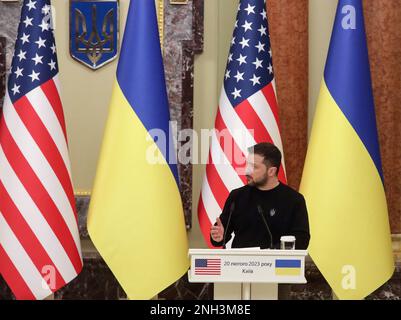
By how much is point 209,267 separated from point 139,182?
121 cm

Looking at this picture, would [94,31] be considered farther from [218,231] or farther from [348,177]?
[218,231]

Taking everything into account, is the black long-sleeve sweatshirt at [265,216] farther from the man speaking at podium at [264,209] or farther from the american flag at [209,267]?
the american flag at [209,267]

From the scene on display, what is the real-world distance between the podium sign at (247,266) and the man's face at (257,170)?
709 millimetres

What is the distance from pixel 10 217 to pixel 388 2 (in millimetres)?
2522

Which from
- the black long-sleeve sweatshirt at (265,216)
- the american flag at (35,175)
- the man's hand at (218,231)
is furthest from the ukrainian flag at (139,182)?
the man's hand at (218,231)

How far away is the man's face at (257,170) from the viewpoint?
340 cm

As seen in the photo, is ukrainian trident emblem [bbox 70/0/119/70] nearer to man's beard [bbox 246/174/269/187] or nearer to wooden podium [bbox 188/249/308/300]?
man's beard [bbox 246/174/269/187]

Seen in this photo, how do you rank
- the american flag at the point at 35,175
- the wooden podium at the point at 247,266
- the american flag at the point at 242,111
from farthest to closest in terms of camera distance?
the american flag at the point at 242,111 → the american flag at the point at 35,175 → the wooden podium at the point at 247,266

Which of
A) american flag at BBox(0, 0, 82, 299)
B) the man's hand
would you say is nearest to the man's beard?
the man's hand

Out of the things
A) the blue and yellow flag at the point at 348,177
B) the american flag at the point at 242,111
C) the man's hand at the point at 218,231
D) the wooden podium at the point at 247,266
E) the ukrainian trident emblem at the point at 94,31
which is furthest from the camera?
the ukrainian trident emblem at the point at 94,31

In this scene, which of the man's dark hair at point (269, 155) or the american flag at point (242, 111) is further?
the american flag at point (242, 111)

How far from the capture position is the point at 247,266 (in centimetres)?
276

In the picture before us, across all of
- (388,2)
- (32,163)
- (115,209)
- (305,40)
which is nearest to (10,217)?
(32,163)

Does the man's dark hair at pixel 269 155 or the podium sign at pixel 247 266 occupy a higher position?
the man's dark hair at pixel 269 155
